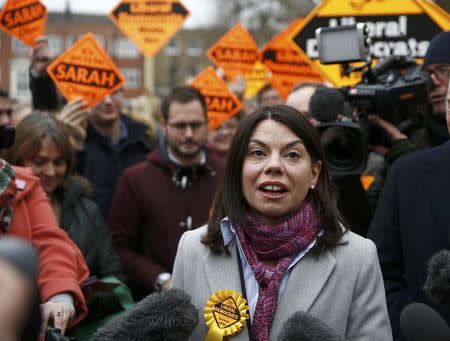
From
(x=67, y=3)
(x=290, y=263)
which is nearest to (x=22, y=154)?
(x=290, y=263)

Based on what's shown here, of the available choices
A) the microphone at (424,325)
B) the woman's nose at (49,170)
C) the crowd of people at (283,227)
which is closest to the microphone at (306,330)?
the crowd of people at (283,227)

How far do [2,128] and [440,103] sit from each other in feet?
7.06

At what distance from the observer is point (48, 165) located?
450 cm

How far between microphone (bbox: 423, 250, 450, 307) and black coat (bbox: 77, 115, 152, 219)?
4148mm

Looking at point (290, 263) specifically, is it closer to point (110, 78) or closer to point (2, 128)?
point (2, 128)

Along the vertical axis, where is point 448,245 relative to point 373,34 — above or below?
below

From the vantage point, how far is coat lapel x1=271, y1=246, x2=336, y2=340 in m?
2.71

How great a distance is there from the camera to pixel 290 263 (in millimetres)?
2766

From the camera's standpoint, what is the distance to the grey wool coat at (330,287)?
106 inches

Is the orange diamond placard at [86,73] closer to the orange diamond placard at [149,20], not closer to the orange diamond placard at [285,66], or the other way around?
the orange diamond placard at [149,20]

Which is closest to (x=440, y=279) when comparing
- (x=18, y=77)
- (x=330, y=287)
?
(x=330, y=287)

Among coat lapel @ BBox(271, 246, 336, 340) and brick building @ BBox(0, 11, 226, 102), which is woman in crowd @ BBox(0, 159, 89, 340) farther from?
brick building @ BBox(0, 11, 226, 102)

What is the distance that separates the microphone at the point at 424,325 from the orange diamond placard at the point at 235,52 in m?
6.33

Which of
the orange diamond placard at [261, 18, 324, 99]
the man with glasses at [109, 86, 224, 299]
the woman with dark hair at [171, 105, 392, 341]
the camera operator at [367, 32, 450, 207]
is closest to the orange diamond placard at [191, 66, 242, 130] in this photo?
the orange diamond placard at [261, 18, 324, 99]
